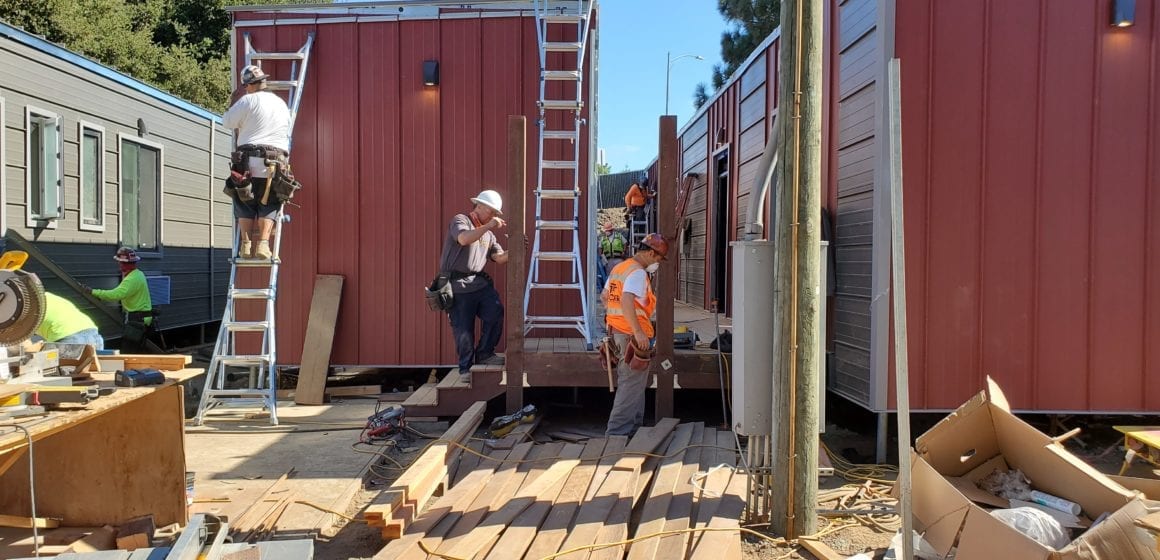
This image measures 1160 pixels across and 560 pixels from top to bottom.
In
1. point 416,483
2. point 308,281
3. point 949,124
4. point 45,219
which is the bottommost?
point 416,483

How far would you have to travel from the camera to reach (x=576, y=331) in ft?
25.8

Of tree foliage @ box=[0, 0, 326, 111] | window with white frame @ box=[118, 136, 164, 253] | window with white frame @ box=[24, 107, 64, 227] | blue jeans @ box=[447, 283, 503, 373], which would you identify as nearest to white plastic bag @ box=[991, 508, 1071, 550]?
blue jeans @ box=[447, 283, 503, 373]

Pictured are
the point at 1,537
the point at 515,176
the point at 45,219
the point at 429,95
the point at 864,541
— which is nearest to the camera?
the point at 1,537

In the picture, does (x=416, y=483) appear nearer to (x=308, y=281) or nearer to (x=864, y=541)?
(x=864, y=541)

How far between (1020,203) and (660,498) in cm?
367

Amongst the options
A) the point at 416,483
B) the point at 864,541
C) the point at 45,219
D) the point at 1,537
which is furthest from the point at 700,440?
the point at 45,219

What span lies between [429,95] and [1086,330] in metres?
6.47

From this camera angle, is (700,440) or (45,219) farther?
(45,219)

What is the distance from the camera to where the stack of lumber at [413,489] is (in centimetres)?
393

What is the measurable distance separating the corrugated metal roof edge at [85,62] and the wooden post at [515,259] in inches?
243

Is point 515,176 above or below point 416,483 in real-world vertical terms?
above

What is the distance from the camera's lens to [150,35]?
2214cm

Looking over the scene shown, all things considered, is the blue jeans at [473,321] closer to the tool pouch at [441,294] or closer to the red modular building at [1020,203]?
the tool pouch at [441,294]

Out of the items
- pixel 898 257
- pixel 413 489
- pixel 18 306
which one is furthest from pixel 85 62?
pixel 898 257
